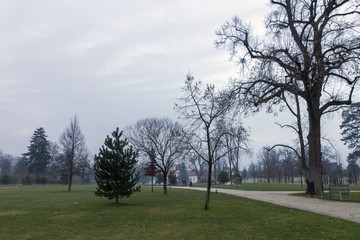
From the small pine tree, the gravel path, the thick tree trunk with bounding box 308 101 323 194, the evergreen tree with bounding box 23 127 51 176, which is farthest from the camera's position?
the evergreen tree with bounding box 23 127 51 176

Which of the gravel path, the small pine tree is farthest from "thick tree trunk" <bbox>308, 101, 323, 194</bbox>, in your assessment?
the small pine tree

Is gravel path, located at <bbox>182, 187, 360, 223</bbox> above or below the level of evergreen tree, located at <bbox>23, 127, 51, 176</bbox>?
below

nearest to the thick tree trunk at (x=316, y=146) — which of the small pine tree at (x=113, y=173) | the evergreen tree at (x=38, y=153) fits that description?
the small pine tree at (x=113, y=173)

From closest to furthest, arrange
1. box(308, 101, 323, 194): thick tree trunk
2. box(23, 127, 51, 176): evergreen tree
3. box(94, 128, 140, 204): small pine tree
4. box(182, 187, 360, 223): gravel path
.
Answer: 1. box(182, 187, 360, 223): gravel path
2. box(94, 128, 140, 204): small pine tree
3. box(308, 101, 323, 194): thick tree trunk
4. box(23, 127, 51, 176): evergreen tree

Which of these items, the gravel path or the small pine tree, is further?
the small pine tree

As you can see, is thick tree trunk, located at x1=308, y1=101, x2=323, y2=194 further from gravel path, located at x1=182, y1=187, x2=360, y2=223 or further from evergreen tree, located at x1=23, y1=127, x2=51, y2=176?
evergreen tree, located at x1=23, y1=127, x2=51, y2=176

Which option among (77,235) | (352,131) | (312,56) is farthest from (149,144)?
(352,131)

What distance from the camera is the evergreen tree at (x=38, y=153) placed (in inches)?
3115

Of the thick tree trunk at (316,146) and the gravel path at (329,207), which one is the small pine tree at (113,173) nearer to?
the gravel path at (329,207)

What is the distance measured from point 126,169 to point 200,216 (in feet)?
22.0

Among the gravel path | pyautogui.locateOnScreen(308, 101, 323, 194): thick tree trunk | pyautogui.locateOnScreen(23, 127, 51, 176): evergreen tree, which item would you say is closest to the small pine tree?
the gravel path

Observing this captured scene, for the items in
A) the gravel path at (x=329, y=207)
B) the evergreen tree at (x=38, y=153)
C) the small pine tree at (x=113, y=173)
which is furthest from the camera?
the evergreen tree at (x=38, y=153)

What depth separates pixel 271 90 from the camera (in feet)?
62.0

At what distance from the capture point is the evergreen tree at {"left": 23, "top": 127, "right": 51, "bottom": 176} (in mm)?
79125
